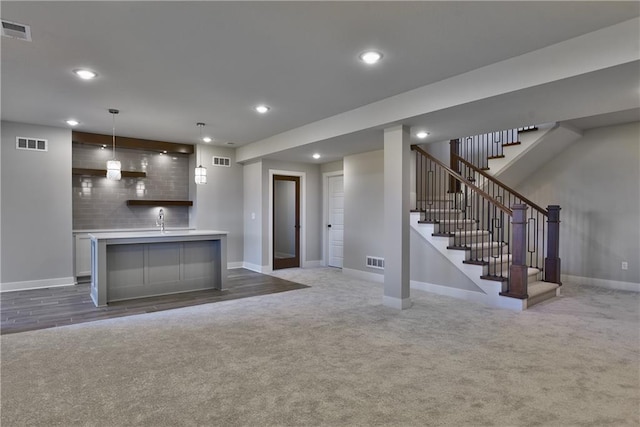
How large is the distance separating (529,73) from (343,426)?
10.6ft

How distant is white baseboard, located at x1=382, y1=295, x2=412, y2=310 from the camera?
4.69 m

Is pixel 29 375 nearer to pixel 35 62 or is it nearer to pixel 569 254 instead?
pixel 35 62

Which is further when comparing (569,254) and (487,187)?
(487,187)

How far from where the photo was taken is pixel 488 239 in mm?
6355

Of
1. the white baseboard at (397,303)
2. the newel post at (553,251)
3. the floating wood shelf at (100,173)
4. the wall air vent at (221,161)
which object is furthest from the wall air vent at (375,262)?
the floating wood shelf at (100,173)

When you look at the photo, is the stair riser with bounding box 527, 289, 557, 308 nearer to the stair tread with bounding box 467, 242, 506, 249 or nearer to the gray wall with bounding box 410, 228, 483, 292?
the gray wall with bounding box 410, 228, 483, 292

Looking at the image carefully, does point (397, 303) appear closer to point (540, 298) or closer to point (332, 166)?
point (540, 298)

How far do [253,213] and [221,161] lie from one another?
4.42 feet

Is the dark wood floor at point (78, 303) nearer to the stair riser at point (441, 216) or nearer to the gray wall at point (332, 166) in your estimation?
the stair riser at point (441, 216)

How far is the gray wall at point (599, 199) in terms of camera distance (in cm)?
576

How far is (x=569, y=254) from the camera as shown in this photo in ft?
21.3

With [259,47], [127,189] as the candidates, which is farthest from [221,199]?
[259,47]

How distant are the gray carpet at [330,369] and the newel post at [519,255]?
0.40 meters

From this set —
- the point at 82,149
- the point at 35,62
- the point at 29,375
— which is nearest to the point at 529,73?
the point at 35,62
